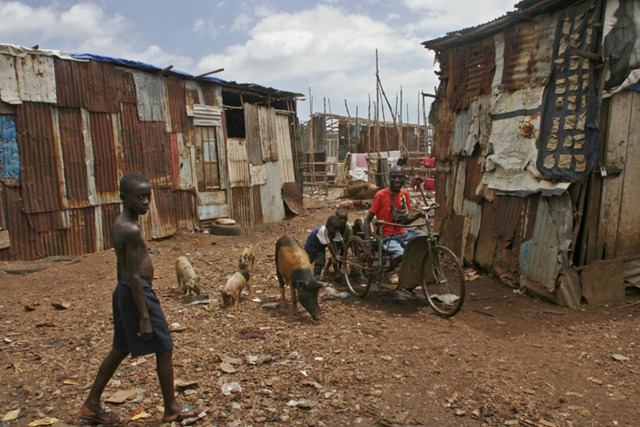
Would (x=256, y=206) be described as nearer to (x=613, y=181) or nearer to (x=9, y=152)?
(x=9, y=152)

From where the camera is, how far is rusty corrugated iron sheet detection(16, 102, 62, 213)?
27.2 ft

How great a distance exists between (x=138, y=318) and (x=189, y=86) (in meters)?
9.66

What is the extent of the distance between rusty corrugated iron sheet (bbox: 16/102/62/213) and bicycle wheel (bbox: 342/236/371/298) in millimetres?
6166

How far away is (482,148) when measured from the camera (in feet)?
22.9

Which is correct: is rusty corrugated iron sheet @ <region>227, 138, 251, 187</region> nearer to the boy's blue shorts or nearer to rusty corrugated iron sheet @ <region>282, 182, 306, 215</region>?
rusty corrugated iron sheet @ <region>282, 182, 306, 215</region>

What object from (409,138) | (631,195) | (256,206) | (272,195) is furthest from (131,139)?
(409,138)

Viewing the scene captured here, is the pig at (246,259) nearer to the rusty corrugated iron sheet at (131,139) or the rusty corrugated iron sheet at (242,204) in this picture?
the rusty corrugated iron sheet at (131,139)

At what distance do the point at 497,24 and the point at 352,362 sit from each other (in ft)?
17.4

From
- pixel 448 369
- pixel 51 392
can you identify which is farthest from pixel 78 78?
pixel 448 369

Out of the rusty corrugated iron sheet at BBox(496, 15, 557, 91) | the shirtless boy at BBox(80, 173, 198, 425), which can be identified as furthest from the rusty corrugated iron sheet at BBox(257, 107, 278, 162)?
the shirtless boy at BBox(80, 173, 198, 425)

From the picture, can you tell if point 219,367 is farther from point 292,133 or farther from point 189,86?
point 292,133

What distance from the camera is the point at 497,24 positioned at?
638 centimetres

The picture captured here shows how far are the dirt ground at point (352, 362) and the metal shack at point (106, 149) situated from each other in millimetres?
2763

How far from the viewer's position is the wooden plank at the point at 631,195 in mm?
5402
